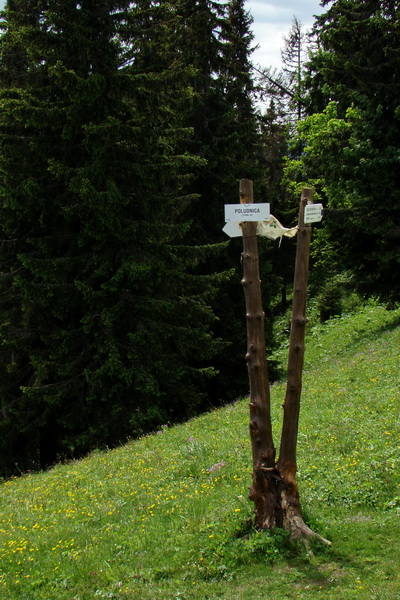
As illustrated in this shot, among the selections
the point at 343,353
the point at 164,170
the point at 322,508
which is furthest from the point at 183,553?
the point at 343,353

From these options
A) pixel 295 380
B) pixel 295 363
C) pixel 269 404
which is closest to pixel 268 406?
pixel 269 404

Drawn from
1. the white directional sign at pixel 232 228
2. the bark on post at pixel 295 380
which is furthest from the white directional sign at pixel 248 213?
the bark on post at pixel 295 380

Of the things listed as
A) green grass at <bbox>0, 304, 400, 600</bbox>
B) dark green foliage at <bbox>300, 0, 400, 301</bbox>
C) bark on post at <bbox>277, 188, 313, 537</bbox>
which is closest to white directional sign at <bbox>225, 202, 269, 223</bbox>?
bark on post at <bbox>277, 188, 313, 537</bbox>

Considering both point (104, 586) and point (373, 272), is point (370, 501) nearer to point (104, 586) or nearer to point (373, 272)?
point (104, 586)

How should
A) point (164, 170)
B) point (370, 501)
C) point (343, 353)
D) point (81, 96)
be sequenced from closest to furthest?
point (370, 501)
point (81, 96)
point (164, 170)
point (343, 353)

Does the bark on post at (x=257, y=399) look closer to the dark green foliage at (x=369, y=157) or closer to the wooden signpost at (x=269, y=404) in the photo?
the wooden signpost at (x=269, y=404)

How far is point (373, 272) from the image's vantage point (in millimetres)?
20234

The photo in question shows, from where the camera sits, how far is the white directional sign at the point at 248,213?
6203 mm

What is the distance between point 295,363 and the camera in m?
6.11

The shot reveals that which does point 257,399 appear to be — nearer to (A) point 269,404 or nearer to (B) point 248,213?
(A) point 269,404

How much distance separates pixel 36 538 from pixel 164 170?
949 cm

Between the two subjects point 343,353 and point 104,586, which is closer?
point 104,586

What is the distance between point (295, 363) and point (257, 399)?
58 centimetres

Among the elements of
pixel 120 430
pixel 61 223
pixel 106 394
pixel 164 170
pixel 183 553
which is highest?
pixel 164 170
